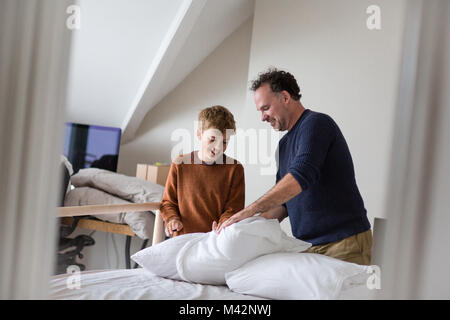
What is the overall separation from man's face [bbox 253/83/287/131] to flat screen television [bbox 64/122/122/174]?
1869mm

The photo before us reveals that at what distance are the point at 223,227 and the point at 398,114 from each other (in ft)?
2.09

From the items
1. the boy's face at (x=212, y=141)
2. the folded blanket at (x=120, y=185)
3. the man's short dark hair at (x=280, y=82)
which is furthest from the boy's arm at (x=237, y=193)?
the folded blanket at (x=120, y=185)

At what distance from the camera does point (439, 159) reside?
0.70m

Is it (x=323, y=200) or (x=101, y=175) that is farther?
(x=101, y=175)

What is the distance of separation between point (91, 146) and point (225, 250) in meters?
2.24

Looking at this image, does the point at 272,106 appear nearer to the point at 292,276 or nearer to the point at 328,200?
the point at 328,200

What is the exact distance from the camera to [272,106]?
157cm

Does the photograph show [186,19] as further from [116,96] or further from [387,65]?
[387,65]

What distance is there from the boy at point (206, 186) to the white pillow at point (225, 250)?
0.31 metres

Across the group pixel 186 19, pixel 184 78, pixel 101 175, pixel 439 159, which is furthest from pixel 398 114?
pixel 184 78

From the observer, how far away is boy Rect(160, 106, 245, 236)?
1.53 m

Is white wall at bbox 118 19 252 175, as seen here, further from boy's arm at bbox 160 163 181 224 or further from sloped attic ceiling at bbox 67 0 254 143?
boy's arm at bbox 160 163 181 224

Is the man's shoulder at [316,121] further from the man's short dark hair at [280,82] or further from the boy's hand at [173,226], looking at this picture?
the boy's hand at [173,226]

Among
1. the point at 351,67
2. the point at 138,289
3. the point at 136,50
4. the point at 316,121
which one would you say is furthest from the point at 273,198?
the point at 136,50
